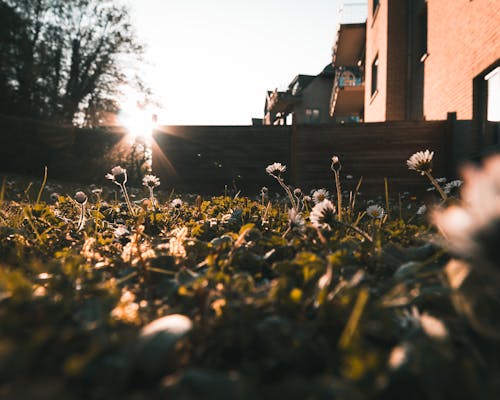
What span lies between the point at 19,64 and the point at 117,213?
20.5 m

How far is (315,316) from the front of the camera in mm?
932

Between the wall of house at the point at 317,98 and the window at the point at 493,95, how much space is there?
23.6 meters

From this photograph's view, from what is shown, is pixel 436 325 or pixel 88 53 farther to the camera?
pixel 88 53

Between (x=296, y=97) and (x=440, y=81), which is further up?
(x=296, y=97)

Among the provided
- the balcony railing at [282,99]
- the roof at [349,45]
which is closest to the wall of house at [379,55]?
the roof at [349,45]

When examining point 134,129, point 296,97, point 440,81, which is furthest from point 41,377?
point 296,97

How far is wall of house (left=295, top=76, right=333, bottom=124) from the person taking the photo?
30422 millimetres

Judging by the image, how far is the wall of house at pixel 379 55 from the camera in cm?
1210

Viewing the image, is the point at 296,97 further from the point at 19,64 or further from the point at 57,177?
the point at 57,177

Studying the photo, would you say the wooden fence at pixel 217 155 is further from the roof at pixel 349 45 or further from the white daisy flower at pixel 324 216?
the white daisy flower at pixel 324 216

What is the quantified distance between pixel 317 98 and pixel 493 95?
24483 mm

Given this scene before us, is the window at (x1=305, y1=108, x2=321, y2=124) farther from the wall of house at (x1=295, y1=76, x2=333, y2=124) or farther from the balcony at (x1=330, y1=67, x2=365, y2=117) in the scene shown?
the balcony at (x1=330, y1=67, x2=365, y2=117)

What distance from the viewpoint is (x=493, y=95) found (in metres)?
6.74

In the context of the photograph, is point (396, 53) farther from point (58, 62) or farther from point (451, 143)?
point (58, 62)
